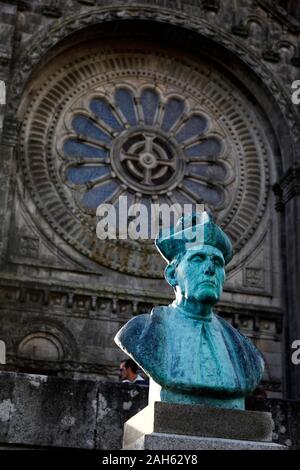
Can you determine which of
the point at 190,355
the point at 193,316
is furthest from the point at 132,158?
the point at 190,355

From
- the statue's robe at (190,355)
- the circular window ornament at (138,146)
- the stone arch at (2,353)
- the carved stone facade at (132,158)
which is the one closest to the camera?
the statue's robe at (190,355)

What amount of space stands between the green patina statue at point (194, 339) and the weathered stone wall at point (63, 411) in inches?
→ 70.6

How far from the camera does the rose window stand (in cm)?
1555

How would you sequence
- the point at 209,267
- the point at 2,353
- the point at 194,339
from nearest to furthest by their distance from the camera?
the point at 194,339 < the point at 209,267 < the point at 2,353

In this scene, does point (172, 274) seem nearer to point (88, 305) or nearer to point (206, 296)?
point (206, 296)

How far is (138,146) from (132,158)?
1.11 feet

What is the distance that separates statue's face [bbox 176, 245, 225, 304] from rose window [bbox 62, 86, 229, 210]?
9.51 meters

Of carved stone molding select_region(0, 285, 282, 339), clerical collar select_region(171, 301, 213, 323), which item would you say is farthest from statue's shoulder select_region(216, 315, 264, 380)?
carved stone molding select_region(0, 285, 282, 339)

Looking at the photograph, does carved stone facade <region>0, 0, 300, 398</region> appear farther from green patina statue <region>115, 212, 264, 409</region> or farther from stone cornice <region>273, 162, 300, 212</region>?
green patina statue <region>115, 212, 264, 409</region>

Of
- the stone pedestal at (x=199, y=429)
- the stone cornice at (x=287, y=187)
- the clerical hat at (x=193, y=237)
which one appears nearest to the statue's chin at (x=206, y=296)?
the clerical hat at (x=193, y=237)

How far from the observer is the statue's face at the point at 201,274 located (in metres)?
5.58

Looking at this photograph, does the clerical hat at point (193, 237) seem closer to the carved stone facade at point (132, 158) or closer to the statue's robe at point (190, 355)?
the statue's robe at point (190, 355)

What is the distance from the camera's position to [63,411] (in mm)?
7047
